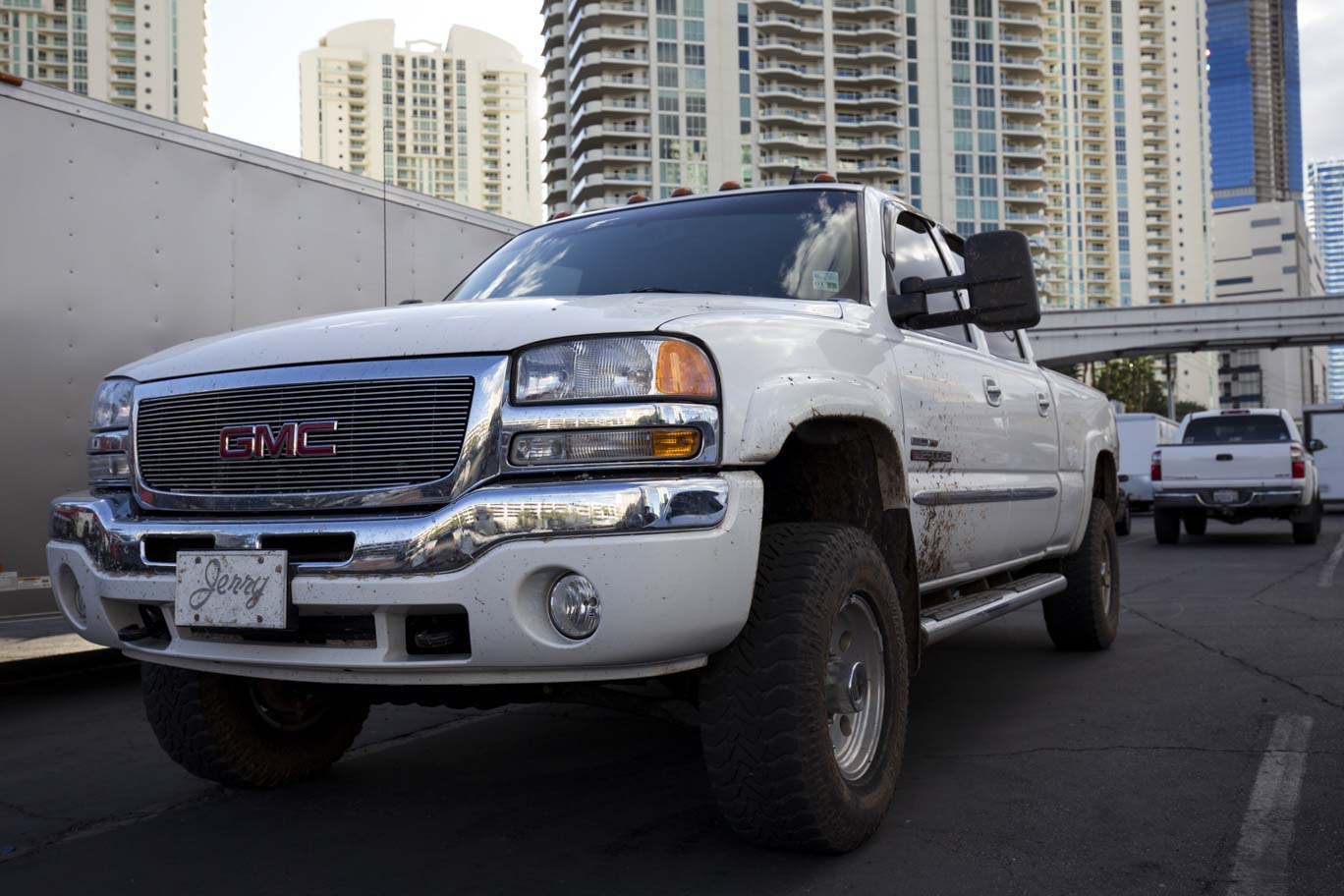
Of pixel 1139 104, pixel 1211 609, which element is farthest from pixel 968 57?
pixel 1211 609

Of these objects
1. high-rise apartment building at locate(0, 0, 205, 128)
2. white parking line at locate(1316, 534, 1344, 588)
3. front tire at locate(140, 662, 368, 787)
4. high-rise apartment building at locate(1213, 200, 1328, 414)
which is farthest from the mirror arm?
high-rise apartment building at locate(1213, 200, 1328, 414)

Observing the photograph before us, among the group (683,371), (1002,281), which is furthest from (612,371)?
(1002,281)

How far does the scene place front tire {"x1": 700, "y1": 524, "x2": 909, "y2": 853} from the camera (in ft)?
9.62

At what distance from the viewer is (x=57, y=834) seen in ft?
12.2

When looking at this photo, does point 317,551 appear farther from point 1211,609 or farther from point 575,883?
point 1211,609

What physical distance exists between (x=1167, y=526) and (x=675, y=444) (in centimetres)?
1569

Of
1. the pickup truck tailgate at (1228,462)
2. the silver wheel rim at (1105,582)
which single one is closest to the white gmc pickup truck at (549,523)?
the silver wheel rim at (1105,582)

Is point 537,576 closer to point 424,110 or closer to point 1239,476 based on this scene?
point 1239,476

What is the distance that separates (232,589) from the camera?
2965 millimetres

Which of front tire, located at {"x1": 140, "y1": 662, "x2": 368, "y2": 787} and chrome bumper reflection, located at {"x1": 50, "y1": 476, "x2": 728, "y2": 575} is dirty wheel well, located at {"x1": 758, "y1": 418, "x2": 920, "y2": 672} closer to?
chrome bumper reflection, located at {"x1": 50, "y1": 476, "x2": 728, "y2": 575}

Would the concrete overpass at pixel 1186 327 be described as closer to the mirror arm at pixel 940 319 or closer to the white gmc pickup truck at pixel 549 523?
the mirror arm at pixel 940 319

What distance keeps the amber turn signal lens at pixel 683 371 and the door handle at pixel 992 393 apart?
2.21 meters

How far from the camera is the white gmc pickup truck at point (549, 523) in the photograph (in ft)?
8.98

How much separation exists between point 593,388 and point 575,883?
1.26 m
